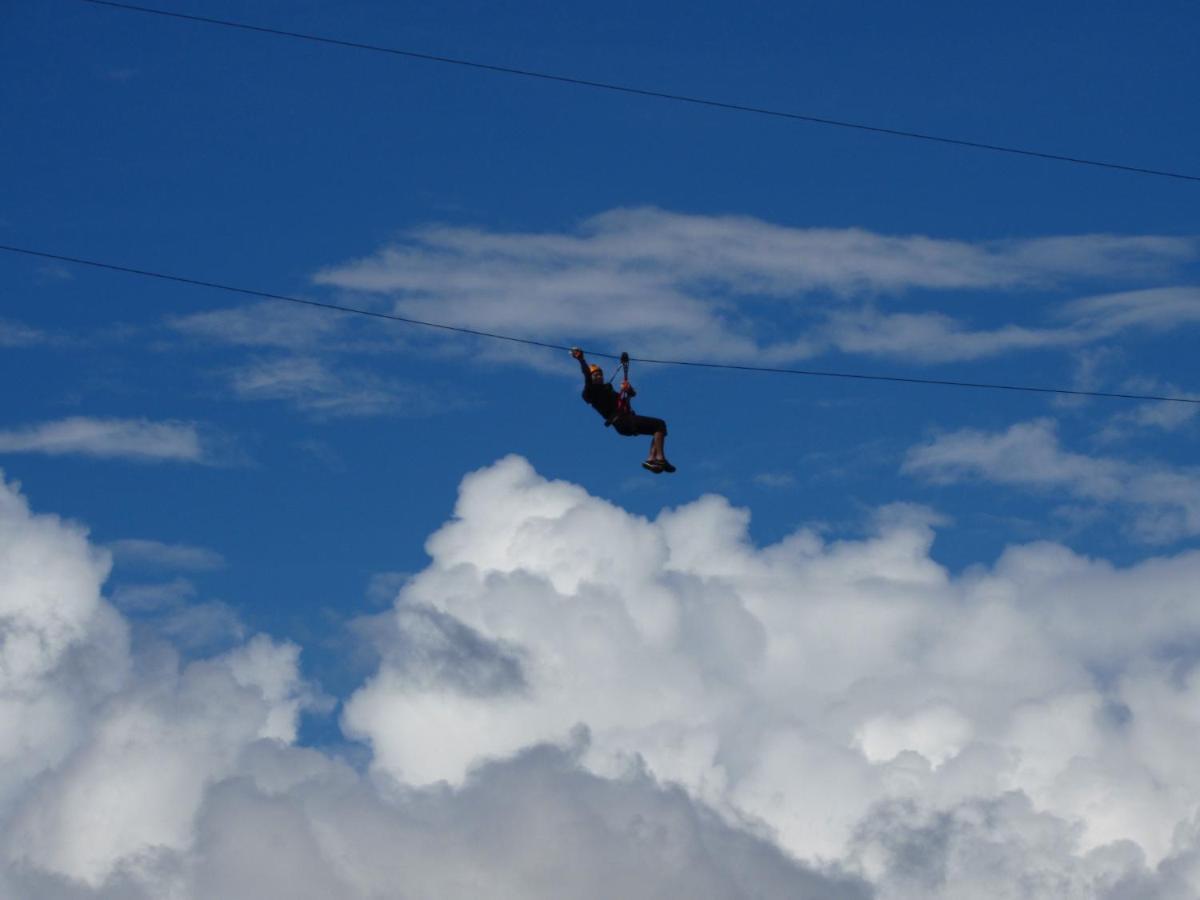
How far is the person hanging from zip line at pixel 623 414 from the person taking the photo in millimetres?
40438

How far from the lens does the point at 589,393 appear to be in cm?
4053

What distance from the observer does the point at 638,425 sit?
40.9 meters

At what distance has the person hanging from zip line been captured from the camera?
4044 centimetres

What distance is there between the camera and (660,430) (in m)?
41.0

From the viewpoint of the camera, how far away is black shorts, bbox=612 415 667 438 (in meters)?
40.9

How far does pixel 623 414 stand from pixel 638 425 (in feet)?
1.38

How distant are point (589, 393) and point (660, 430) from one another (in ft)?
6.01

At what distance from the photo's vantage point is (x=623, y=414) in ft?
134

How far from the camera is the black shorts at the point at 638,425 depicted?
134 feet
